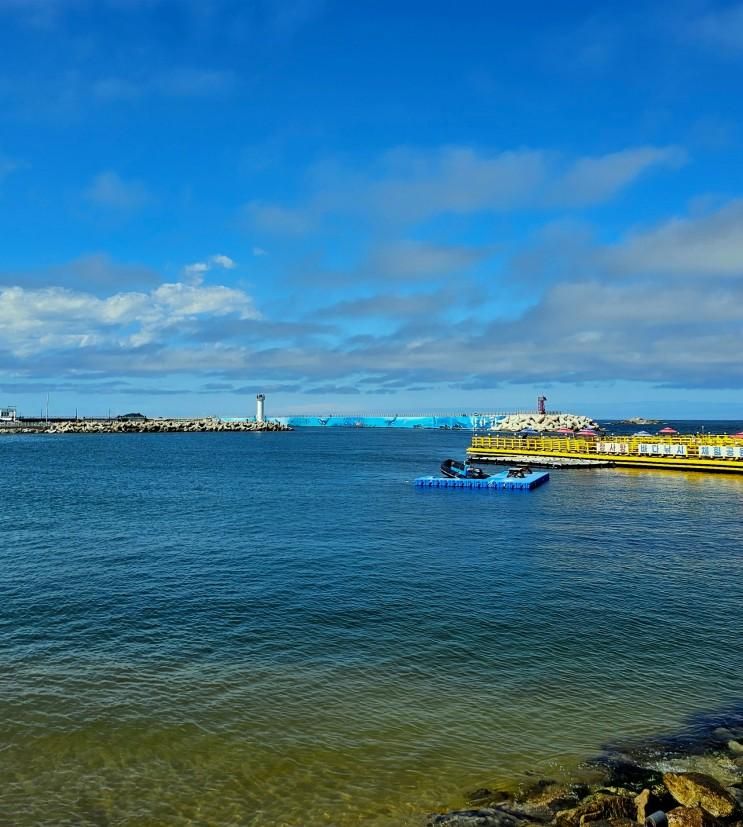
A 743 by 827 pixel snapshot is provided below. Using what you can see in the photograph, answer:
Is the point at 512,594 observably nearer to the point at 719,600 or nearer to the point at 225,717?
the point at 719,600

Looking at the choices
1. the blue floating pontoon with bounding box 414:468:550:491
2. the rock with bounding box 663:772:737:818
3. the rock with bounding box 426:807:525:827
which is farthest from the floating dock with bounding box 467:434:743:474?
the rock with bounding box 426:807:525:827

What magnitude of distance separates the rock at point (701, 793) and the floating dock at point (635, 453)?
6747 centimetres

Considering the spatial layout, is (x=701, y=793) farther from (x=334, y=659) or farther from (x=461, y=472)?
(x=461, y=472)

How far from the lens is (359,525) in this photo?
131 feet

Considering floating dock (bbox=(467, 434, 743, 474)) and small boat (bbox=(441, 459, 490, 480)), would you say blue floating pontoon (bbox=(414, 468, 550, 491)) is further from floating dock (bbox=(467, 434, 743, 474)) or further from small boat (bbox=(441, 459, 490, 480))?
floating dock (bbox=(467, 434, 743, 474))

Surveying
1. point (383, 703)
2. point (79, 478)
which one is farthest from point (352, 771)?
point (79, 478)

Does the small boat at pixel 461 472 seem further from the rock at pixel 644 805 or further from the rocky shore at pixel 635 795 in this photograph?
the rock at pixel 644 805

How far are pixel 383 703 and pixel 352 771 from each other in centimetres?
293

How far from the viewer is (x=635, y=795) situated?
36.1 ft

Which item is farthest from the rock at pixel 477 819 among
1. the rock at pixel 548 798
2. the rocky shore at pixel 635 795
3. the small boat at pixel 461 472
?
the small boat at pixel 461 472

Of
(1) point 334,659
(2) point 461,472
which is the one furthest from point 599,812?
(2) point 461,472

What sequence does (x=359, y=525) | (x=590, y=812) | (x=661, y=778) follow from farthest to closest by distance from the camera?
(x=359, y=525)
(x=661, y=778)
(x=590, y=812)

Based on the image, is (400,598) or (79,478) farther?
(79,478)

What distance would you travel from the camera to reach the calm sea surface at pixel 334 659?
11891mm
